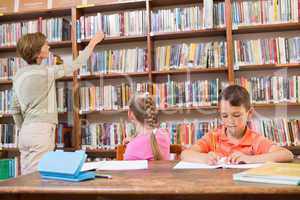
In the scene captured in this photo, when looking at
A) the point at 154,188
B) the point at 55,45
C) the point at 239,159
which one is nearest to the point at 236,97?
the point at 239,159

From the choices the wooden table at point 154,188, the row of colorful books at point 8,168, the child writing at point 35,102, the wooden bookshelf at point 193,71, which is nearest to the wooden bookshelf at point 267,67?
the wooden bookshelf at point 193,71

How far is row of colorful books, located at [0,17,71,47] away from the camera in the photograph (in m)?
3.43

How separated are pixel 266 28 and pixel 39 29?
2142 mm

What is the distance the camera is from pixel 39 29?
11.5 ft

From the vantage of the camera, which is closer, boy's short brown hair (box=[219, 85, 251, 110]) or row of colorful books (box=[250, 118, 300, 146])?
boy's short brown hair (box=[219, 85, 251, 110])

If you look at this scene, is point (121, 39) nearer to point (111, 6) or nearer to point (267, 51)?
point (111, 6)

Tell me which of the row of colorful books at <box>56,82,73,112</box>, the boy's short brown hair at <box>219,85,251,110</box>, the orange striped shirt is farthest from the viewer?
the row of colorful books at <box>56,82,73,112</box>

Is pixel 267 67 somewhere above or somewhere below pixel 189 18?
below

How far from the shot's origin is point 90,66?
3332 millimetres

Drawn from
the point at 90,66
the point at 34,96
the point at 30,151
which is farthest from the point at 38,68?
the point at 90,66

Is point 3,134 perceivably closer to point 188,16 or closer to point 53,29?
point 53,29

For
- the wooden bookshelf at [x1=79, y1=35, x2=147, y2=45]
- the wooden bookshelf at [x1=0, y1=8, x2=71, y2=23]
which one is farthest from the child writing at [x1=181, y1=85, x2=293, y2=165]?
the wooden bookshelf at [x1=0, y1=8, x2=71, y2=23]

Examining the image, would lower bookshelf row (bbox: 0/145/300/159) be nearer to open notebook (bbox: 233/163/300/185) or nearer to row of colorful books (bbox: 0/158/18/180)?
row of colorful books (bbox: 0/158/18/180)

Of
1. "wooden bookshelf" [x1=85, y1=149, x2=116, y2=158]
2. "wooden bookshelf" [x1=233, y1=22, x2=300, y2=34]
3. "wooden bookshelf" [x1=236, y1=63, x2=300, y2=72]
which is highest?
"wooden bookshelf" [x1=233, y1=22, x2=300, y2=34]
